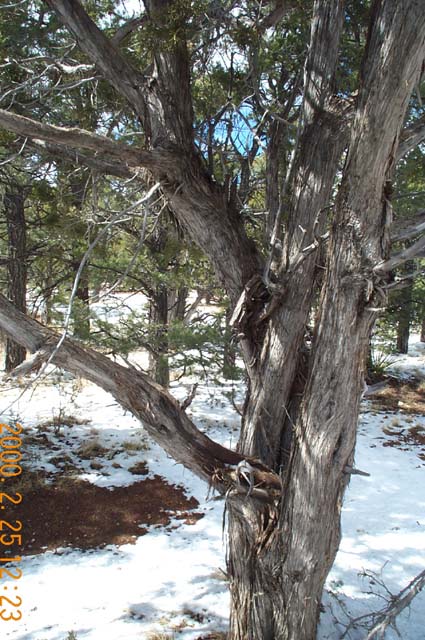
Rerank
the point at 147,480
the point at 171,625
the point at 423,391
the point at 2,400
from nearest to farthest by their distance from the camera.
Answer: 1. the point at 171,625
2. the point at 147,480
3. the point at 2,400
4. the point at 423,391

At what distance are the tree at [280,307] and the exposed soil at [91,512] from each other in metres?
2.52

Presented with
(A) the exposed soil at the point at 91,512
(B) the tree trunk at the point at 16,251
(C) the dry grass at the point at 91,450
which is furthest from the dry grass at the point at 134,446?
(B) the tree trunk at the point at 16,251

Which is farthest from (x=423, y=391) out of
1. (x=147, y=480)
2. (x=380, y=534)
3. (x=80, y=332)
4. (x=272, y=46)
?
(x=272, y=46)

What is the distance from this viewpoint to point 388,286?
7.41 ft

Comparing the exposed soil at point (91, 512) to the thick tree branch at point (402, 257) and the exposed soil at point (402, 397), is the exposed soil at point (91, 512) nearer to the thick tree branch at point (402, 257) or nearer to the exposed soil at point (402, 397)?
the thick tree branch at point (402, 257)

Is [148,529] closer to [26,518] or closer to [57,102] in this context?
[26,518]

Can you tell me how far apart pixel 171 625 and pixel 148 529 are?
1.63 meters

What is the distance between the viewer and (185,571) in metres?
4.50

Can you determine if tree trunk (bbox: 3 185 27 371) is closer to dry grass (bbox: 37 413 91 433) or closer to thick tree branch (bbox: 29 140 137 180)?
dry grass (bbox: 37 413 91 433)

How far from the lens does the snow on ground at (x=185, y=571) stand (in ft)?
12.0
